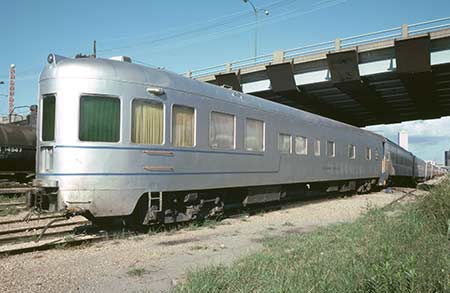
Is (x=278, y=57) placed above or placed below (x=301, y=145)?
above

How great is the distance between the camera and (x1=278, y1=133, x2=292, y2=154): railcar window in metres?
13.2

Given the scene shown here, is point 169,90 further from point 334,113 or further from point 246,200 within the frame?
point 334,113

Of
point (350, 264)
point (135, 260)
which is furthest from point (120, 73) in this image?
point (350, 264)

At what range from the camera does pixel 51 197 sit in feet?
26.0

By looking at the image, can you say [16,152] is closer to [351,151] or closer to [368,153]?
[351,151]

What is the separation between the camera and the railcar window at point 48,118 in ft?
27.5

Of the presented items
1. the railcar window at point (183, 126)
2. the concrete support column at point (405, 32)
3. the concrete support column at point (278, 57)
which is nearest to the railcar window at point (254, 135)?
the railcar window at point (183, 126)

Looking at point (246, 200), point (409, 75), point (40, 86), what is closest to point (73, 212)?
point (40, 86)

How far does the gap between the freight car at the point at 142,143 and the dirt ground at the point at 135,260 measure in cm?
81

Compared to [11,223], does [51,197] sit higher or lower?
higher

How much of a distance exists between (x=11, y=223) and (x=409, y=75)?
2000 centimetres

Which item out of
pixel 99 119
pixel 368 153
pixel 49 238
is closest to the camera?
pixel 99 119

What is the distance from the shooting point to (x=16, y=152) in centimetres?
1691

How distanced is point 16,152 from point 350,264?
1550 centimetres
